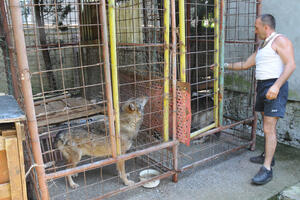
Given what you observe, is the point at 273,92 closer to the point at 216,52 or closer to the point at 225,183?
the point at 216,52

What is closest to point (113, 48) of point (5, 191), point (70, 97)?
point (5, 191)

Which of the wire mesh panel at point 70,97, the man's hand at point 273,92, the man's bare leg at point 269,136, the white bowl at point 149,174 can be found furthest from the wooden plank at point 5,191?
the man's bare leg at point 269,136

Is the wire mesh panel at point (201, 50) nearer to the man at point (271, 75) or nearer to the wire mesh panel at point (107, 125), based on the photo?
the wire mesh panel at point (107, 125)

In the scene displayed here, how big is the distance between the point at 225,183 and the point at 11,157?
2.96 metres

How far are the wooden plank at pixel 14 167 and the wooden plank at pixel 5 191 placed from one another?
0.03 meters

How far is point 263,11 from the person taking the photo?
17.2 ft

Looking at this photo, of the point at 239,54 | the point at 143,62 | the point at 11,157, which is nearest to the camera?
the point at 11,157

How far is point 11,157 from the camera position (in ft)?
7.66

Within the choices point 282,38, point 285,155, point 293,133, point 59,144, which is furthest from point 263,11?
point 59,144

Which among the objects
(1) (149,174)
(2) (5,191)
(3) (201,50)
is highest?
(3) (201,50)

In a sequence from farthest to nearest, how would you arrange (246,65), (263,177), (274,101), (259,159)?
(259,159), (246,65), (263,177), (274,101)

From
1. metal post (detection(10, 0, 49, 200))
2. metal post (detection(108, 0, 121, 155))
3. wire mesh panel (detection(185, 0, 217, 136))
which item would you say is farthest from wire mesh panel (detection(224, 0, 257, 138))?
metal post (detection(10, 0, 49, 200))

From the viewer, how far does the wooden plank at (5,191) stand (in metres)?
2.35

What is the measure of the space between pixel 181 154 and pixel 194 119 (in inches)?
37.7
